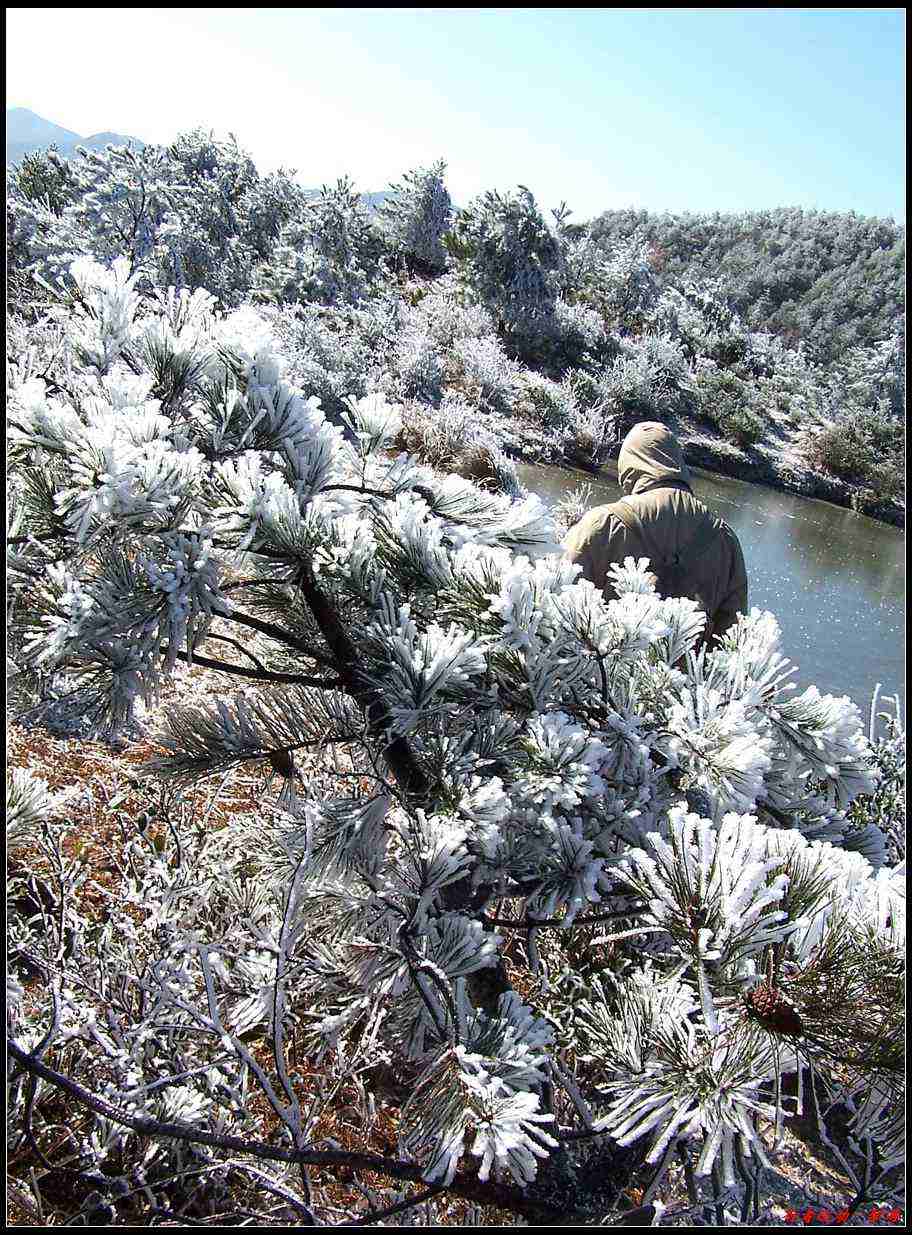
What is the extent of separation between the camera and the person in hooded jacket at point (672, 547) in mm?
2951

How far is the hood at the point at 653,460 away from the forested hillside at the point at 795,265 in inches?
822

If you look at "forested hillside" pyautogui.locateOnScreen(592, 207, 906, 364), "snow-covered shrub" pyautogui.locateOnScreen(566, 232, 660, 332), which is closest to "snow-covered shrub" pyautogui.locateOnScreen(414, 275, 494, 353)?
"snow-covered shrub" pyautogui.locateOnScreen(566, 232, 660, 332)

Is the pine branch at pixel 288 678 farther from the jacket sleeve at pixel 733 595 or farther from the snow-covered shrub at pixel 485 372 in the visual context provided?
the snow-covered shrub at pixel 485 372

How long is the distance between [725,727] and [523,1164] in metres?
0.51

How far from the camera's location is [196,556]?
2.88ft

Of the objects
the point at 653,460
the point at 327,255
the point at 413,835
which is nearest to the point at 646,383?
the point at 327,255

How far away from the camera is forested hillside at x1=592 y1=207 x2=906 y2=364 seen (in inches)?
942

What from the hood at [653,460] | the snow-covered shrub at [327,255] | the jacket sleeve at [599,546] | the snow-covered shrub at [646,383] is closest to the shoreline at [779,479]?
the snow-covered shrub at [646,383]

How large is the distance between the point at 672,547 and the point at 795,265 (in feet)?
100.0

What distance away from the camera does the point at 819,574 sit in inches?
240

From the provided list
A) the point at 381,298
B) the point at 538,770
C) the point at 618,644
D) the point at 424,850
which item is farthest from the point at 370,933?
the point at 381,298

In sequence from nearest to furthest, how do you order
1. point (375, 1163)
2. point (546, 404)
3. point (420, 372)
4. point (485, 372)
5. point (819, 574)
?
point (375, 1163), point (819, 574), point (420, 372), point (546, 404), point (485, 372)

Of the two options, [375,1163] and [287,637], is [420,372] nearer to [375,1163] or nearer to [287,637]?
[287,637]

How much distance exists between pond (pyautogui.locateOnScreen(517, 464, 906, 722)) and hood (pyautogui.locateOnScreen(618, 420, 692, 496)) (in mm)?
1365
